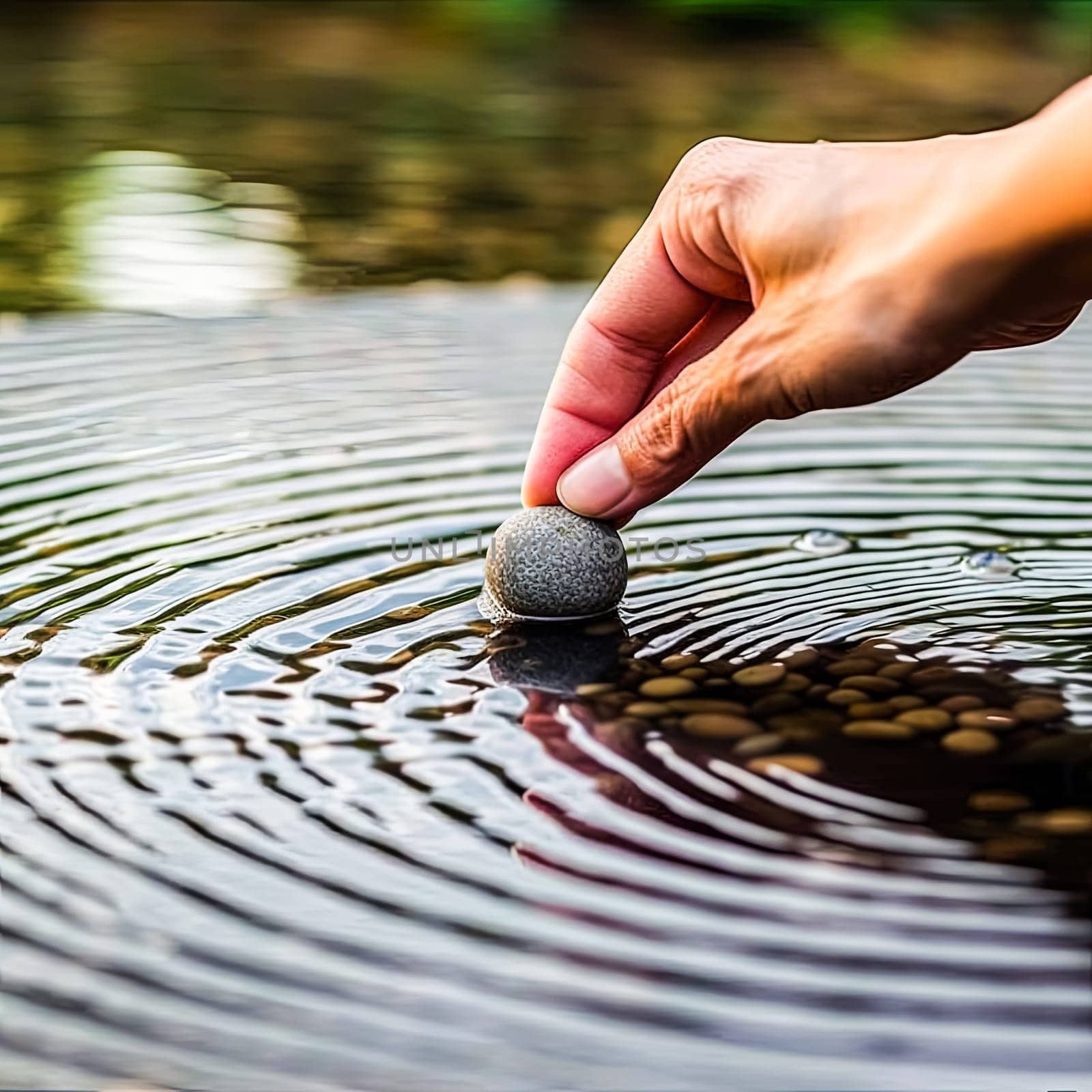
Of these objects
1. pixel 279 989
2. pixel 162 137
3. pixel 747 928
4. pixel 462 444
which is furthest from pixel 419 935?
pixel 162 137

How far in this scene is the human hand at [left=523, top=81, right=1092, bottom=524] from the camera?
6.59 ft

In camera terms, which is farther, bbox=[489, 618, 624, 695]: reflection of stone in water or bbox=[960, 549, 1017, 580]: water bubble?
bbox=[960, 549, 1017, 580]: water bubble

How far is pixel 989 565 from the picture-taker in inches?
106

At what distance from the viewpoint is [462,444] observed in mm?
3262

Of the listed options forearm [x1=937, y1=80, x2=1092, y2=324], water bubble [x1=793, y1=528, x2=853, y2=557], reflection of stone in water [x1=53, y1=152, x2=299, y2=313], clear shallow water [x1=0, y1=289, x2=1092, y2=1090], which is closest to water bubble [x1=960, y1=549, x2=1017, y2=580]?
clear shallow water [x1=0, y1=289, x2=1092, y2=1090]

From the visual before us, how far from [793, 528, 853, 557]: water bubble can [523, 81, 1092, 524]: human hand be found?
12.7 inches

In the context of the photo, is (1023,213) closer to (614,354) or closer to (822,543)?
(614,354)

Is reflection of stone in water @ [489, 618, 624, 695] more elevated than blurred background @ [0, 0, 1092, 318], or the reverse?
blurred background @ [0, 0, 1092, 318]

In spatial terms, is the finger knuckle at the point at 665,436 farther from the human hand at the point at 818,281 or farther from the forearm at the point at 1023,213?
the forearm at the point at 1023,213

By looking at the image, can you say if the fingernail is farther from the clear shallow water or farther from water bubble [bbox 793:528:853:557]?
water bubble [bbox 793:528:853:557]

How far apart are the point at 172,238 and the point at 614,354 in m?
2.59

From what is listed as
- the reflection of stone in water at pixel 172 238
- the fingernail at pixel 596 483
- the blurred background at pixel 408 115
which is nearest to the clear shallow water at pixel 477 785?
the fingernail at pixel 596 483

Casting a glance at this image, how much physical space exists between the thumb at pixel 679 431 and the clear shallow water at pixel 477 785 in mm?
188

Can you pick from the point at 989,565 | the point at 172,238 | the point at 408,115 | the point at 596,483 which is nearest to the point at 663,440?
the point at 596,483
